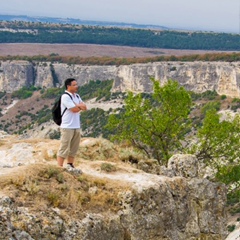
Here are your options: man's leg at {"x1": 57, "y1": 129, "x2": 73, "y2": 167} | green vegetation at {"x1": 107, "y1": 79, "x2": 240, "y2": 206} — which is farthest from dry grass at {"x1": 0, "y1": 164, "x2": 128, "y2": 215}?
green vegetation at {"x1": 107, "y1": 79, "x2": 240, "y2": 206}

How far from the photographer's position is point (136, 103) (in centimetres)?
2292

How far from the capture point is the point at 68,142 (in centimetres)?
1196

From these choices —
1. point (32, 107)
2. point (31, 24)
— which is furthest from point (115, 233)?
point (31, 24)

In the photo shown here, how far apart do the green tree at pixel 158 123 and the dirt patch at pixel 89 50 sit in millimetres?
114105

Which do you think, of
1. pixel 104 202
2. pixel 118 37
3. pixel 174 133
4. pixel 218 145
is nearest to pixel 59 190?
pixel 104 202

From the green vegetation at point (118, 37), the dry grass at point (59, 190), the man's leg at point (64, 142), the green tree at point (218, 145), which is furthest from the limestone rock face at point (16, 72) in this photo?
the dry grass at point (59, 190)

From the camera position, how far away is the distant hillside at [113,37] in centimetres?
15062

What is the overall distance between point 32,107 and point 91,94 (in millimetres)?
12493

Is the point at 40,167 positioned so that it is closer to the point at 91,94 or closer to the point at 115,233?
the point at 115,233

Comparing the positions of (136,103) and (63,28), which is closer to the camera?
(136,103)

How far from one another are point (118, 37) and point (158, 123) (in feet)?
462

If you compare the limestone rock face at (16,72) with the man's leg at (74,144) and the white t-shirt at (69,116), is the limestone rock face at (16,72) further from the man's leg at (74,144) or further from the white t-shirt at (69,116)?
the white t-shirt at (69,116)

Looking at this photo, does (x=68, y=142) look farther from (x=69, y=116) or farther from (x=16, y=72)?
(x=16, y=72)

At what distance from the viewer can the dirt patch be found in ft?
451
